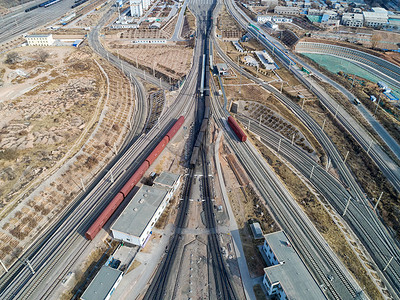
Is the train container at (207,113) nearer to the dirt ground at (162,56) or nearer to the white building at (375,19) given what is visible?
the dirt ground at (162,56)

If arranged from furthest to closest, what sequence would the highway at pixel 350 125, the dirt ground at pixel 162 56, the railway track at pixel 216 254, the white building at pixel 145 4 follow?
the white building at pixel 145 4 → the dirt ground at pixel 162 56 → the highway at pixel 350 125 → the railway track at pixel 216 254

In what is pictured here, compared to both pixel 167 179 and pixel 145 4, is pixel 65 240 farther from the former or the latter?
pixel 145 4

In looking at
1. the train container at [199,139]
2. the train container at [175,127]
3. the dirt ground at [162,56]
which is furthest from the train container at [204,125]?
the dirt ground at [162,56]

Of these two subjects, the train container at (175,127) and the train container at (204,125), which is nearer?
the train container at (175,127)

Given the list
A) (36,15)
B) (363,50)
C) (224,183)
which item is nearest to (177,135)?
(224,183)

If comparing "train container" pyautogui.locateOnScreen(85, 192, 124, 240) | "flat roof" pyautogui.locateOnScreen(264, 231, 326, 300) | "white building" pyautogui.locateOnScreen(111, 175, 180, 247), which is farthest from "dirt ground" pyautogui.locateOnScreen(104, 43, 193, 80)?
"flat roof" pyautogui.locateOnScreen(264, 231, 326, 300)

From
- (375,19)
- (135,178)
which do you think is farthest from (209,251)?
(375,19)

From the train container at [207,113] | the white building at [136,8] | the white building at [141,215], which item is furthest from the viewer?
the white building at [136,8]
